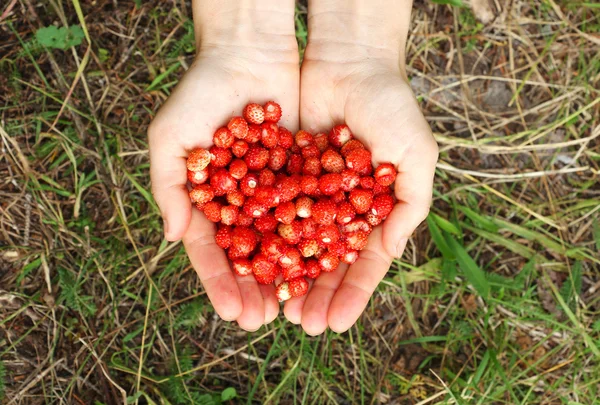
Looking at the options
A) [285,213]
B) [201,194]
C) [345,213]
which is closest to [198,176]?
[201,194]

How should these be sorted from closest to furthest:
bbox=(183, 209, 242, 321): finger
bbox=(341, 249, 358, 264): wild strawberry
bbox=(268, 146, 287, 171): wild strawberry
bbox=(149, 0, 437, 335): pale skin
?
1. bbox=(183, 209, 242, 321): finger
2. bbox=(149, 0, 437, 335): pale skin
3. bbox=(341, 249, 358, 264): wild strawberry
4. bbox=(268, 146, 287, 171): wild strawberry

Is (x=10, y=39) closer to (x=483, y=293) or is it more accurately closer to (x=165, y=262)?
(x=165, y=262)

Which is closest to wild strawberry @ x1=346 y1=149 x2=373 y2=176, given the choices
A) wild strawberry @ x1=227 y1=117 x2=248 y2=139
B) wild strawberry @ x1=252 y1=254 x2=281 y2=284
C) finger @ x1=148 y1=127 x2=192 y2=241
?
wild strawberry @ x1=227 y1=117 x2=248 y2=139

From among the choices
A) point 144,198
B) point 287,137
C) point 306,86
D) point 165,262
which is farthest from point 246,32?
point 165,262

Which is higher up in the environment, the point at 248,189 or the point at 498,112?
the point at 248,189

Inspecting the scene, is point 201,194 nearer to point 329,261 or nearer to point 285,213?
point 285,213

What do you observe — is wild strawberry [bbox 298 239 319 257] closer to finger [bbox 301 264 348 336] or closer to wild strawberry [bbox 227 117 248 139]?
finger [bbox 301 264 348 336]
